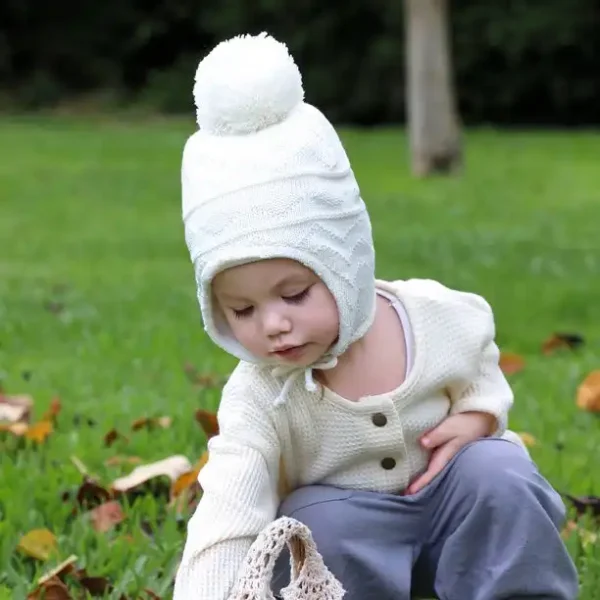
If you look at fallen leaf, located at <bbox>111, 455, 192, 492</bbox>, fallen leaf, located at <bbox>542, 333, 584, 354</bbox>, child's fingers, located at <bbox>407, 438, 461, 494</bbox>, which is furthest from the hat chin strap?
fallen leaf, located at <bbox>542, 333, 584, 354</bbox>

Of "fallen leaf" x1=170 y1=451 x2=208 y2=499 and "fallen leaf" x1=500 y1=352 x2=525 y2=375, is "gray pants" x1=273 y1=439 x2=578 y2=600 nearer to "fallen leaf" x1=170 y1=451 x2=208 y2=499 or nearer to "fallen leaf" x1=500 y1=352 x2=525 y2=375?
"fallen leaf" x1=170 y1=451 x2=208 y2=499

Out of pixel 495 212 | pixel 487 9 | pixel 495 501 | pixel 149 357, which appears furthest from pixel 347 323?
pixel 487 9

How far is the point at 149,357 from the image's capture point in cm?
430

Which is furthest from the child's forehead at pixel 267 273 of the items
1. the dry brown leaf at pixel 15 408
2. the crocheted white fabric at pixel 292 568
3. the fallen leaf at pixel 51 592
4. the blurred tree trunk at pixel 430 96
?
the blurred tree trunk at pixel 430 96

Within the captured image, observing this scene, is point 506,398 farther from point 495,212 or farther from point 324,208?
point 495,212

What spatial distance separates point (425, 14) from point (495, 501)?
9.80 meters

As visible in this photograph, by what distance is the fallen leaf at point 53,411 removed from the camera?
11.5 ft

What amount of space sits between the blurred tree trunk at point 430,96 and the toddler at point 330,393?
9247 mm

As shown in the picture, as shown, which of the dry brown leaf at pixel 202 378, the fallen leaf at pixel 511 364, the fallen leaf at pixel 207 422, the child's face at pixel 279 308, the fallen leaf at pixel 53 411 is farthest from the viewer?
the fallen leaf at pixel 511 364

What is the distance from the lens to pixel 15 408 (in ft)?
11.4

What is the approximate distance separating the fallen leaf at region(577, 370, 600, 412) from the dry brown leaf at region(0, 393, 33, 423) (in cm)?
146

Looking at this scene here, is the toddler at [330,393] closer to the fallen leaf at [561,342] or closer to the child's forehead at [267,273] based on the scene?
the child's forehead at [267,273]

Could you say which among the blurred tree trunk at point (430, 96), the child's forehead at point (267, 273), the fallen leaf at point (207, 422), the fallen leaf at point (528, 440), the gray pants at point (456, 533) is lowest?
the blurred tree trunk at point (430, 96)

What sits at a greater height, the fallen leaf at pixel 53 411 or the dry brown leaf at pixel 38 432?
the dry brown leaf at pixel 38 432
